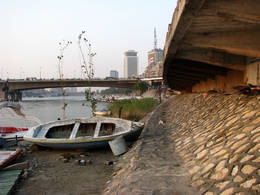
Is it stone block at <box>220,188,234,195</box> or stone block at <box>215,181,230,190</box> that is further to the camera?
stone block at <box>215,181,230,190</box>

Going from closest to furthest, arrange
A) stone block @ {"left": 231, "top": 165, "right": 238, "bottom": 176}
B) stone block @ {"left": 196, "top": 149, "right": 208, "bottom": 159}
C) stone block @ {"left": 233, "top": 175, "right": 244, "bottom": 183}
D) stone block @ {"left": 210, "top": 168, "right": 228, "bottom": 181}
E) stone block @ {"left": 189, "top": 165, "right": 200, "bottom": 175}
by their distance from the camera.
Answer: stone block @ {"left": 233, "top": 175, "right": 244, "bottom": 183}
stone block @ {"left": 231, "top": 165, "right": 238, "bottom": 176}
stone block @ {"left": 210, "top": 168, "right": 228, "bottom": 181}
stone block @ {"left": 189, "top": 165, "right": 200, "bottom": 175}
stone block @ {"left": 196, "top": 149, "right": 208, "bottom": 159}

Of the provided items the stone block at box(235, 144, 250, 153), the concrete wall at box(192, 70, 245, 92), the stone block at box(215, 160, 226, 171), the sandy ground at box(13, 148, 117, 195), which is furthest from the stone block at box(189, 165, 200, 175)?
the concrete wall at box(192, 70, 245, 92)

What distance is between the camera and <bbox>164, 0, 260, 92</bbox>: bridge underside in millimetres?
4098

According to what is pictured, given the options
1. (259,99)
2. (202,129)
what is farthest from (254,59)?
(202,129)

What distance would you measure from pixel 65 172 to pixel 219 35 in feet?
20.7

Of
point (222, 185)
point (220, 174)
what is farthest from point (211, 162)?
point (222, 185)

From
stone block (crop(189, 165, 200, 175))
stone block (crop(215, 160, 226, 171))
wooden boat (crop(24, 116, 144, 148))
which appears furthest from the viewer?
wooden boat (crop(24, 116, 144, 148))

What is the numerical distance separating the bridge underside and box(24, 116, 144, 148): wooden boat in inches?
150

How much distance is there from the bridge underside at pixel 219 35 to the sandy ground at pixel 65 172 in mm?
4422

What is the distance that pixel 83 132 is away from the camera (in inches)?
459

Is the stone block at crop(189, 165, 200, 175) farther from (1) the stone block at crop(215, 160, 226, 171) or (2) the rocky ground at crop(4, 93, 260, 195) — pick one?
(1) the stone block at crop(215, 160, 226, 171)

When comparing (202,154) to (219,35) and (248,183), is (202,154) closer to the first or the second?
(248,183)

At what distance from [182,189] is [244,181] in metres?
1.15

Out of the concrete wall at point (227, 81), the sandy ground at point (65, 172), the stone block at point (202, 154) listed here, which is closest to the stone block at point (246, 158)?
the stone block at point (202, 154)
